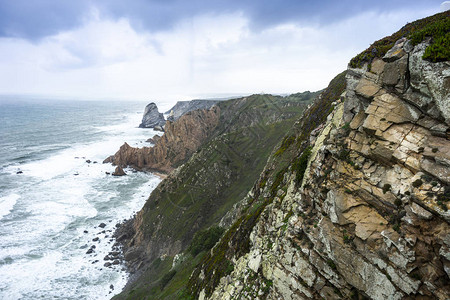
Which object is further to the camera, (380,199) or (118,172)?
(118,172)

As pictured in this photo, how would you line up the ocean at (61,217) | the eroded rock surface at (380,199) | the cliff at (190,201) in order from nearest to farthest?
the eroded rock surface at (380,199) < the ocean at (61,217) < the cliff at (190,201)

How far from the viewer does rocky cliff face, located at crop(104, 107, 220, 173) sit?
11619cm

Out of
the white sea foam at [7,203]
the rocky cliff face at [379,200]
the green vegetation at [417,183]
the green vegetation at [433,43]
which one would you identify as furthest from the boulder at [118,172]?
the green vegetation at [417,183]

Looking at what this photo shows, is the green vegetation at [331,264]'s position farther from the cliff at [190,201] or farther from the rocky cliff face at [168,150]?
the rocky cliff face at [168,150]

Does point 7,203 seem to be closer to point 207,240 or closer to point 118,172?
point 118,172

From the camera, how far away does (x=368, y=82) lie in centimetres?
1245

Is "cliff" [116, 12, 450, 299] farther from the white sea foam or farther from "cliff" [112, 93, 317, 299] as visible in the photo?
the white sea foam

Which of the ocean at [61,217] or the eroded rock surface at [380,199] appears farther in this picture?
the ocean at [61,217]

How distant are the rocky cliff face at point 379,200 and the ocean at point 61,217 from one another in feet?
162

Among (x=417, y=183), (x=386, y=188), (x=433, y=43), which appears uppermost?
(x=433, y=43)

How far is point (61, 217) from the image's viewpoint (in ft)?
228

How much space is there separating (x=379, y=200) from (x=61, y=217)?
85468 mm

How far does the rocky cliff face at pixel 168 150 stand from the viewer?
116188 mm

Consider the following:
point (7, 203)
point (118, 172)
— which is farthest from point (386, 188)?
point (118, 172)
